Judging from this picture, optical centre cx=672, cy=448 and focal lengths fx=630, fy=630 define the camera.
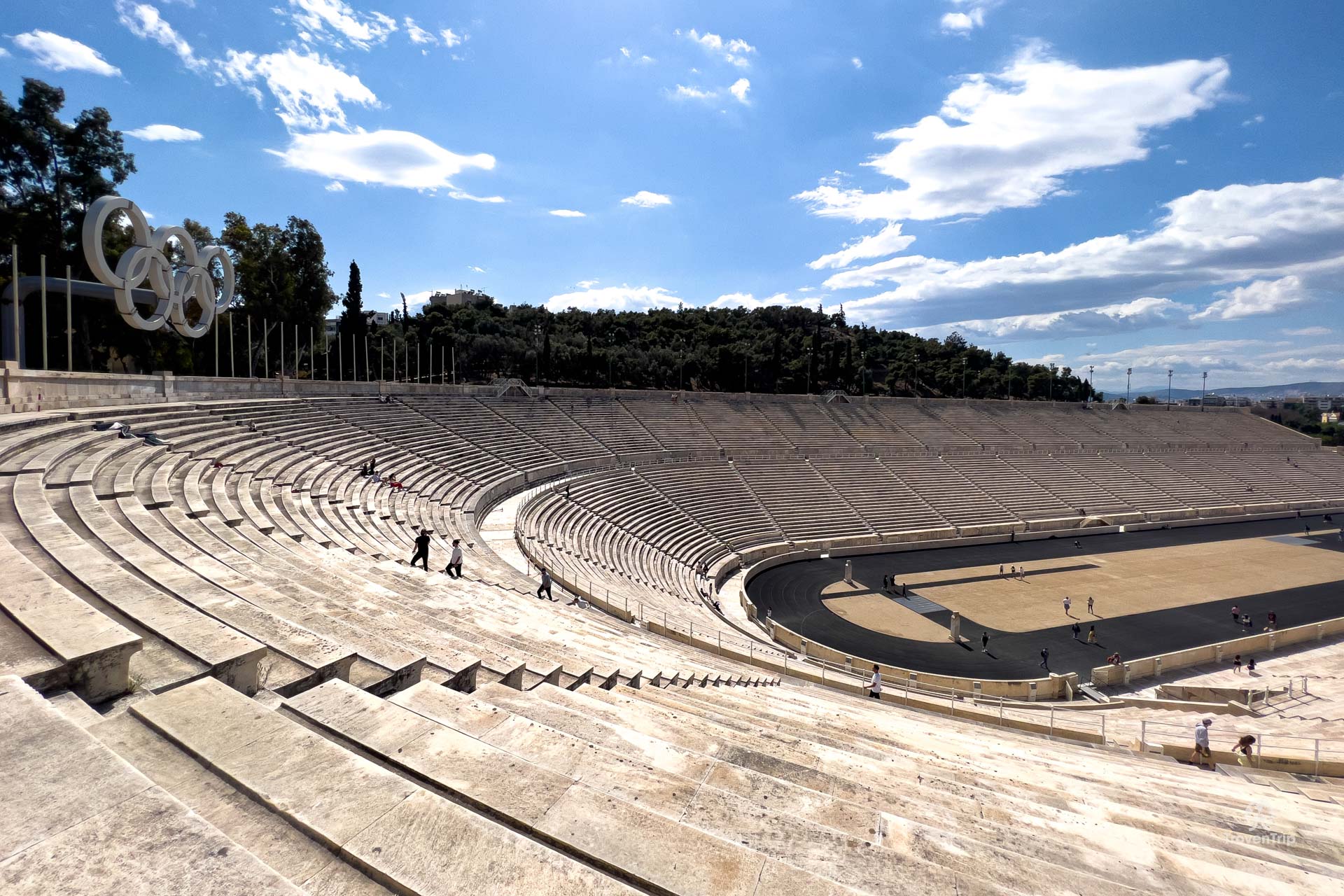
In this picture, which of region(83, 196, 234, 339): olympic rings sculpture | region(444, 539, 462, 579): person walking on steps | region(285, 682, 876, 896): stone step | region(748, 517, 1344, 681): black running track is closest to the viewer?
region(285, 682, 876, 896): stone step

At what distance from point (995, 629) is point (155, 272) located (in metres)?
29.4

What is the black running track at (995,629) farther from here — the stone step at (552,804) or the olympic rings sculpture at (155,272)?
the olympic rings sculpture at (155,272)

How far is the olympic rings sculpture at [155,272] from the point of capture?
17.2m

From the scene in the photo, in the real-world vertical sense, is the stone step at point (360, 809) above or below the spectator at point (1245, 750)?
above

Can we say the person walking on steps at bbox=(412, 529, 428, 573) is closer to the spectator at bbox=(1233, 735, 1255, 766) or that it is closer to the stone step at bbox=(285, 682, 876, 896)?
the stone step at bbox=(285, 682, 876, 896)

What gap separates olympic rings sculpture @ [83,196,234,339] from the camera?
1720 cm

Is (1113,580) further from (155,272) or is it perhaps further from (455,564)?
(155,272)

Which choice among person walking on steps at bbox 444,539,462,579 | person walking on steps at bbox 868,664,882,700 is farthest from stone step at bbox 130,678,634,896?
person walking on steps at bbox 868,664,882,700

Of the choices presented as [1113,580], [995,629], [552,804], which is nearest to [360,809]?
[552,804]

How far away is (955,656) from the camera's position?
714 inches

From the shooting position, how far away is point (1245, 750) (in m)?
9.77

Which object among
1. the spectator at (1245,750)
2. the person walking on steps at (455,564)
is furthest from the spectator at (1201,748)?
the person walking on steps at (455,564)

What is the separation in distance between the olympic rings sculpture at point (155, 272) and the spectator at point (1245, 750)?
88.0 ft

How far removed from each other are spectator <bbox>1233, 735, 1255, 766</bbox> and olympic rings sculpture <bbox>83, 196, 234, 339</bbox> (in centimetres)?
2684
